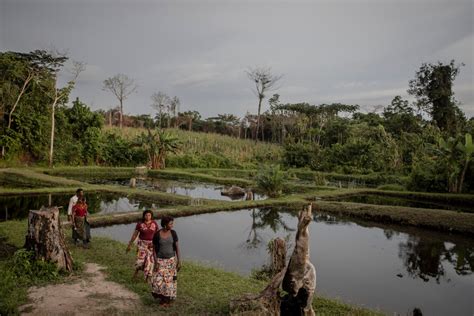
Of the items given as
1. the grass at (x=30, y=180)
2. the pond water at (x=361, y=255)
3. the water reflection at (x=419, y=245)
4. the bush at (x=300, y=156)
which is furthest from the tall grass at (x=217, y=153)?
the pond water at (x=361, y=255)

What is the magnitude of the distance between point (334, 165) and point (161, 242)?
1001 inches

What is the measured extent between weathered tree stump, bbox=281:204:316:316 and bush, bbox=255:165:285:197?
1147 centimetres

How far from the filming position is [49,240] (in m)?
6.19

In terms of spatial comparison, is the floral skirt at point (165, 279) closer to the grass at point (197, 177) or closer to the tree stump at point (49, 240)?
the tree stump at point (49, 240)

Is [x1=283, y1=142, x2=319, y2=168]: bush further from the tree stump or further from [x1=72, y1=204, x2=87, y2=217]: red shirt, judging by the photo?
the tree stump

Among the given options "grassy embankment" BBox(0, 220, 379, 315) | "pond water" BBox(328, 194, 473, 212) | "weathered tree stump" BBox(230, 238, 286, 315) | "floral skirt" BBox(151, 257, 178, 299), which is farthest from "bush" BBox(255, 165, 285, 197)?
"weathered tree stump" BBox(230, 238, 286, 315)

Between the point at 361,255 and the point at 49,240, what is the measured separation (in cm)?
697

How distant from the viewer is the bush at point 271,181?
16.3m

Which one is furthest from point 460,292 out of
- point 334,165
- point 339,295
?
point 334,165

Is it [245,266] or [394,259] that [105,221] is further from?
[394,259]

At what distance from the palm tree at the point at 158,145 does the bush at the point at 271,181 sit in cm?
1245

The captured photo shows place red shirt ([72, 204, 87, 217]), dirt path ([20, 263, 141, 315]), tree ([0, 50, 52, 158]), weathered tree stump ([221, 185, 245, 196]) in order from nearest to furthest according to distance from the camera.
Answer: dirt path ([20, 263, 141, 315]) → red shirt ([72, 204, 87, 217]) → weathered tree stump ([221, 185, 245, 196]) → tree ([0, 50, 52, 158])

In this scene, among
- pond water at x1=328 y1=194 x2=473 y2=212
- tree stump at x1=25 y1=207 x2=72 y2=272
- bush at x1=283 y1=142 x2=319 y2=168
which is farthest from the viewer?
bush at x1=283 y1=142 x2=319 y2=168

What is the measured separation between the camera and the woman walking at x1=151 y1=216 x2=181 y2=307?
511cm
